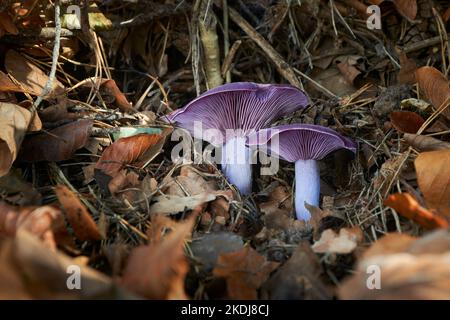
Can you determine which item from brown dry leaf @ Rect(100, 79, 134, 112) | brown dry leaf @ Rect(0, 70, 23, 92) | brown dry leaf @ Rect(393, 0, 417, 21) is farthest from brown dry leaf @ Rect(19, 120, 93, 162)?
brown dry leaf @ Rect(393, 0, 417, 21)

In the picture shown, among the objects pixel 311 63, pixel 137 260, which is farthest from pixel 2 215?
pixel 311 63

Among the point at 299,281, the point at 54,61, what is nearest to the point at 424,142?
the point at 299,281

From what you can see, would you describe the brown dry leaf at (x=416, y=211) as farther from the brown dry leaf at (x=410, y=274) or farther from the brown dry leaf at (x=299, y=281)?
the brown dry leaf at (x=299, y=281)

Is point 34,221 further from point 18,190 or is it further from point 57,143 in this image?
point 57,143

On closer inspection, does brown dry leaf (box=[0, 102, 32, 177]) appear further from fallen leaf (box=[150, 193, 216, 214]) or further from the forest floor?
fallen leaf (box=[150, 193, 216, 214])

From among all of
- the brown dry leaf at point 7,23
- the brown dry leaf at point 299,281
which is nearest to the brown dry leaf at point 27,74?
the brown dry leaf at point 7,23

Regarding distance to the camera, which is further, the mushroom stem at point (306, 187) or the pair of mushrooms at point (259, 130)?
the mushroom stem at point (306, 187)
